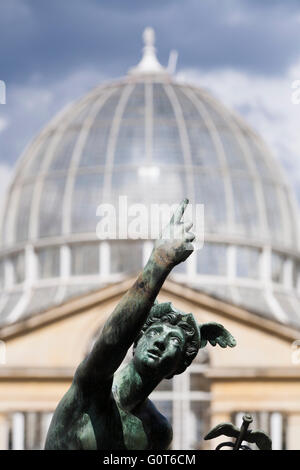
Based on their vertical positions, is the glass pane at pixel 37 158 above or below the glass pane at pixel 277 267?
above

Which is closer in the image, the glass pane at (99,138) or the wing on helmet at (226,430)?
the wing on helmet at (226,430)

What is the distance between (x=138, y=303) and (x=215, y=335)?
692mm

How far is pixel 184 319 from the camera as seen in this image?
637 centimetres

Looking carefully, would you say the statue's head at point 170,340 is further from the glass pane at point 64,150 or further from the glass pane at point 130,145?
the glass pane at point 64,150

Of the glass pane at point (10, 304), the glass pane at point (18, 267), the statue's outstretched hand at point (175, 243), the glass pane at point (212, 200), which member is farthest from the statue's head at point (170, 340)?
the glass pane at point (18, 267)

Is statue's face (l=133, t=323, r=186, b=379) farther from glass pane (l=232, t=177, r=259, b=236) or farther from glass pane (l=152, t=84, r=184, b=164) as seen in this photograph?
glass pane (l=152, t=84, r=184, b=164)

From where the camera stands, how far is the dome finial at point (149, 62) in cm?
8256

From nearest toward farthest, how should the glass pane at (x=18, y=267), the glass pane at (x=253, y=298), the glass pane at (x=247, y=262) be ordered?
the glass pane at (x=253, y=298) < the glass pane at (x=247, y=262) < the glass pane at (x=18, y=267)

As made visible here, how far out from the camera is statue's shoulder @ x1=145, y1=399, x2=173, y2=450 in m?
6.37

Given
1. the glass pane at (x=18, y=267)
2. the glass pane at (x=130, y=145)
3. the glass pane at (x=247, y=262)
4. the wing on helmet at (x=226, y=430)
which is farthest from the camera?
the glass pane at (x=18, y=267)

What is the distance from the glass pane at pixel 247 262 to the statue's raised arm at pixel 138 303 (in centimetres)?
6666

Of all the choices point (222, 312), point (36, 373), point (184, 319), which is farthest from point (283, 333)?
point (184, 319)

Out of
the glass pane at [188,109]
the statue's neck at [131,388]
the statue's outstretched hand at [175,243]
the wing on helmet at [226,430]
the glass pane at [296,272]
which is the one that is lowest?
the wing on helmet at [226,430]

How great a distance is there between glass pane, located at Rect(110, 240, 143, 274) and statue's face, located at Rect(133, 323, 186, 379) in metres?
63.2
